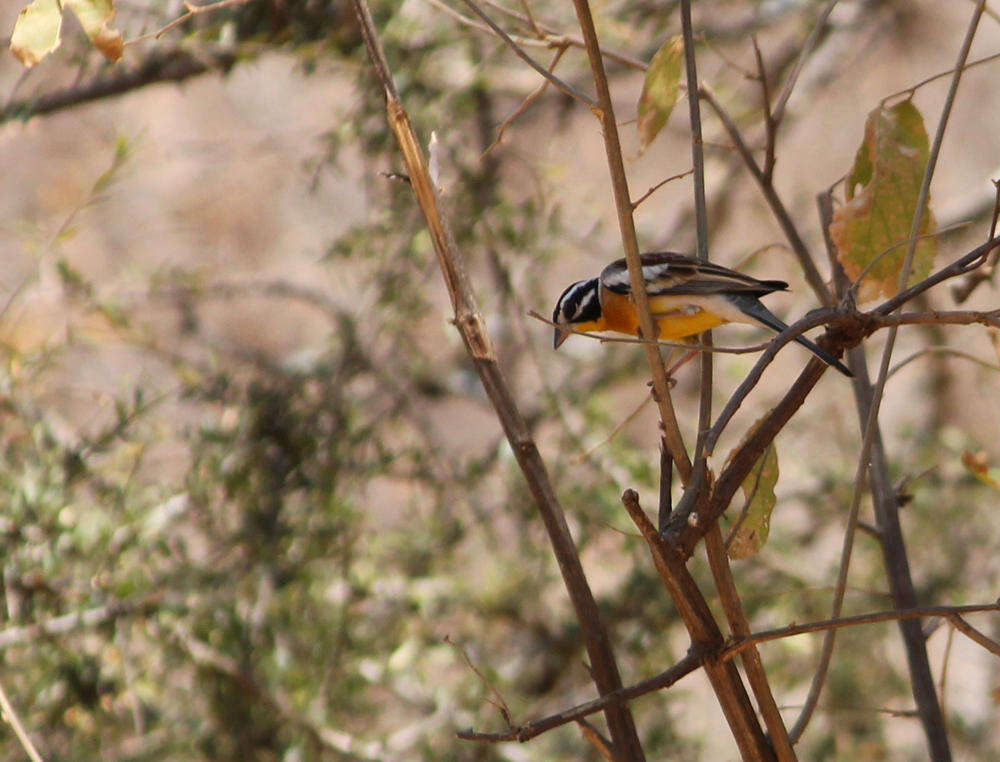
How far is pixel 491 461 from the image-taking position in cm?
362

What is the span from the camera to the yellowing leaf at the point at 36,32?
1.15m

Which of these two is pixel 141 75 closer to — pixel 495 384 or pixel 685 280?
pixel 685 280

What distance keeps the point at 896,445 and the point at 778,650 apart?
1752 millimetres

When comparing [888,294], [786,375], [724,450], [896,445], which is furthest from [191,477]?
[786,375]

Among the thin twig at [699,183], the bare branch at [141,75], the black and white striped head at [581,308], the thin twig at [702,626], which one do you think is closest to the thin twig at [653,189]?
the thin twig at [699,183]

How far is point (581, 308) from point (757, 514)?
0.90 metres

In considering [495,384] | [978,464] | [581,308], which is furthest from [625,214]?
[581,308]

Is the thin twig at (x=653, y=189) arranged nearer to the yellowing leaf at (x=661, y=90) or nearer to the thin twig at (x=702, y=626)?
the yellowing leaf at (x=661, y=90)

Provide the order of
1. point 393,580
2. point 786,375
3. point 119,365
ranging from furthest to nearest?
point 786,375
point 119,365
point 393,580

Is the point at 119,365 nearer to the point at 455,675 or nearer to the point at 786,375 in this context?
the point at 455,675

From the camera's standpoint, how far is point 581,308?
218 cm

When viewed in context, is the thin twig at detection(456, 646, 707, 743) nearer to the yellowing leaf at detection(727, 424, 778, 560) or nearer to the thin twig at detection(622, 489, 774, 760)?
the thin twig at detection(622, 489, 774, 760)

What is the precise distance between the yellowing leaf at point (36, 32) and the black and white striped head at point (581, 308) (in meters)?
1.15

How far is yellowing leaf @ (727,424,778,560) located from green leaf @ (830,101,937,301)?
259mm
